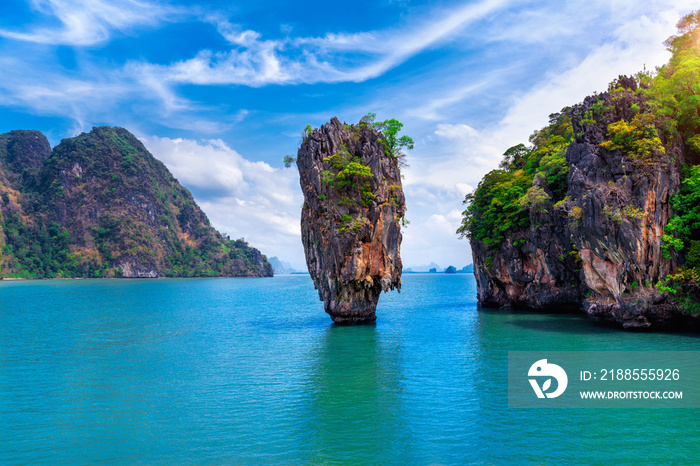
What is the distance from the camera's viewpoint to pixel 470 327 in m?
38.2

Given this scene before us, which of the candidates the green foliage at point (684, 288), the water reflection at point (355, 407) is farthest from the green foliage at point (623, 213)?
the water reflection at point (355, 407)

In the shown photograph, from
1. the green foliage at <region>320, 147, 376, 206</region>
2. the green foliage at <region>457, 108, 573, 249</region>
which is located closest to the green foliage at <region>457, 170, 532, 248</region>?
the green foliage at <region>457, 108, 573, 249</region>

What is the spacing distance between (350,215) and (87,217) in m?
178

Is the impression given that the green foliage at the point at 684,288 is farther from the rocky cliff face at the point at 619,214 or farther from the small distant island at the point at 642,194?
the rocky cliff face at the point at 619,214

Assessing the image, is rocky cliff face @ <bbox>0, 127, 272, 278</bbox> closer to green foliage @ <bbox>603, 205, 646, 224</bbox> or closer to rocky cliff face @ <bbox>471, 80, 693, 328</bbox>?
rocky cliff face @ <bbox>471, 80, 693, 328</bbox>

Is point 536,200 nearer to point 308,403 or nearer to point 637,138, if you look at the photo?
point 637,138

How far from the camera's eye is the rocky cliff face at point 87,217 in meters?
162

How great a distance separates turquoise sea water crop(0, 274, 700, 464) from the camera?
13641mm

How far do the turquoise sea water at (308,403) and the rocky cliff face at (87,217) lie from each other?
14851 cm

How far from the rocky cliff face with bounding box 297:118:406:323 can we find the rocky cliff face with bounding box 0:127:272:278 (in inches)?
6151

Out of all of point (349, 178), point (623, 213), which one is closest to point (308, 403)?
point (349, 178)

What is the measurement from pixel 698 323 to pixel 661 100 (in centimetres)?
1778

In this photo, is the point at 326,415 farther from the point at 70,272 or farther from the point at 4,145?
the point at 4,145

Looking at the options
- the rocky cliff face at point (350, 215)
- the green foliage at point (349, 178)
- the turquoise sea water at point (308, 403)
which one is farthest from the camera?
the rocky cliff face at point (350, 215)
